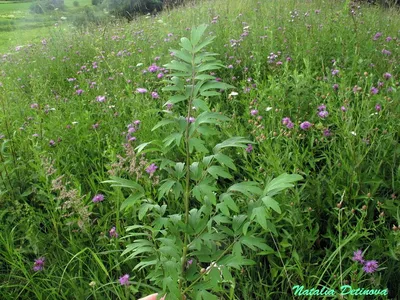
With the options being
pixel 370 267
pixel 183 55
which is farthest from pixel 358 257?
pixel 183 55

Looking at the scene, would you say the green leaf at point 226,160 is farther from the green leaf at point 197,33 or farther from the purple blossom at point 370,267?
the purple blossom at point 370,267

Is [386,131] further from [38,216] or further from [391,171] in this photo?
[38,216]

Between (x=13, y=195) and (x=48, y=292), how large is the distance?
64 cm

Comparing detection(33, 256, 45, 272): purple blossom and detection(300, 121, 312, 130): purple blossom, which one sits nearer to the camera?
detection(33, 256, 45, 272): purple blossom

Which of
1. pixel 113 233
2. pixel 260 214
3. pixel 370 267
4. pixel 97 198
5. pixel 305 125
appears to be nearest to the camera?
pixel 260 214

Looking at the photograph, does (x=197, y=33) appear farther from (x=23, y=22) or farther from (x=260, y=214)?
(x=23, y=22)

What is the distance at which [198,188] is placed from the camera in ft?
3.16

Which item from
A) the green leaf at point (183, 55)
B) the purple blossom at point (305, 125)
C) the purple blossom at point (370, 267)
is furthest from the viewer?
the purple blossom at point (305, 125)

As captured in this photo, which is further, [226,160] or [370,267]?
[370,267]

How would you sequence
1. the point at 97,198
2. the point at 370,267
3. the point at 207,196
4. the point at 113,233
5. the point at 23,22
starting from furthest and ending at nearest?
the point at 23,22 < the point at 97,198 < the point at 113,233 < the point at 370,267 < the point at 207,196

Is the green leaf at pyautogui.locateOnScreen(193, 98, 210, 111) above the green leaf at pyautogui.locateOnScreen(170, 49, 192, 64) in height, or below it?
below

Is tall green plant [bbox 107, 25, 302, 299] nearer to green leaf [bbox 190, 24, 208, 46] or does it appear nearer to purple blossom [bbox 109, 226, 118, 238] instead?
green leaf [bbox 190, 24, 208, 46]

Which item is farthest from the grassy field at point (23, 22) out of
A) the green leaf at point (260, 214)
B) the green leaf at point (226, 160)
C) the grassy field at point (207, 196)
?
the green leaf at point (260, 214)

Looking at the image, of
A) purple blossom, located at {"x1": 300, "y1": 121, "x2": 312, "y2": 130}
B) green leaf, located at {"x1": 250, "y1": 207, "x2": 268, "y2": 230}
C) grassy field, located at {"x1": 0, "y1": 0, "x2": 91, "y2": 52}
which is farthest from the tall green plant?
grassy field, located at {"x1": 0, "y1": 0, "x2": 91, "y2": 52}
